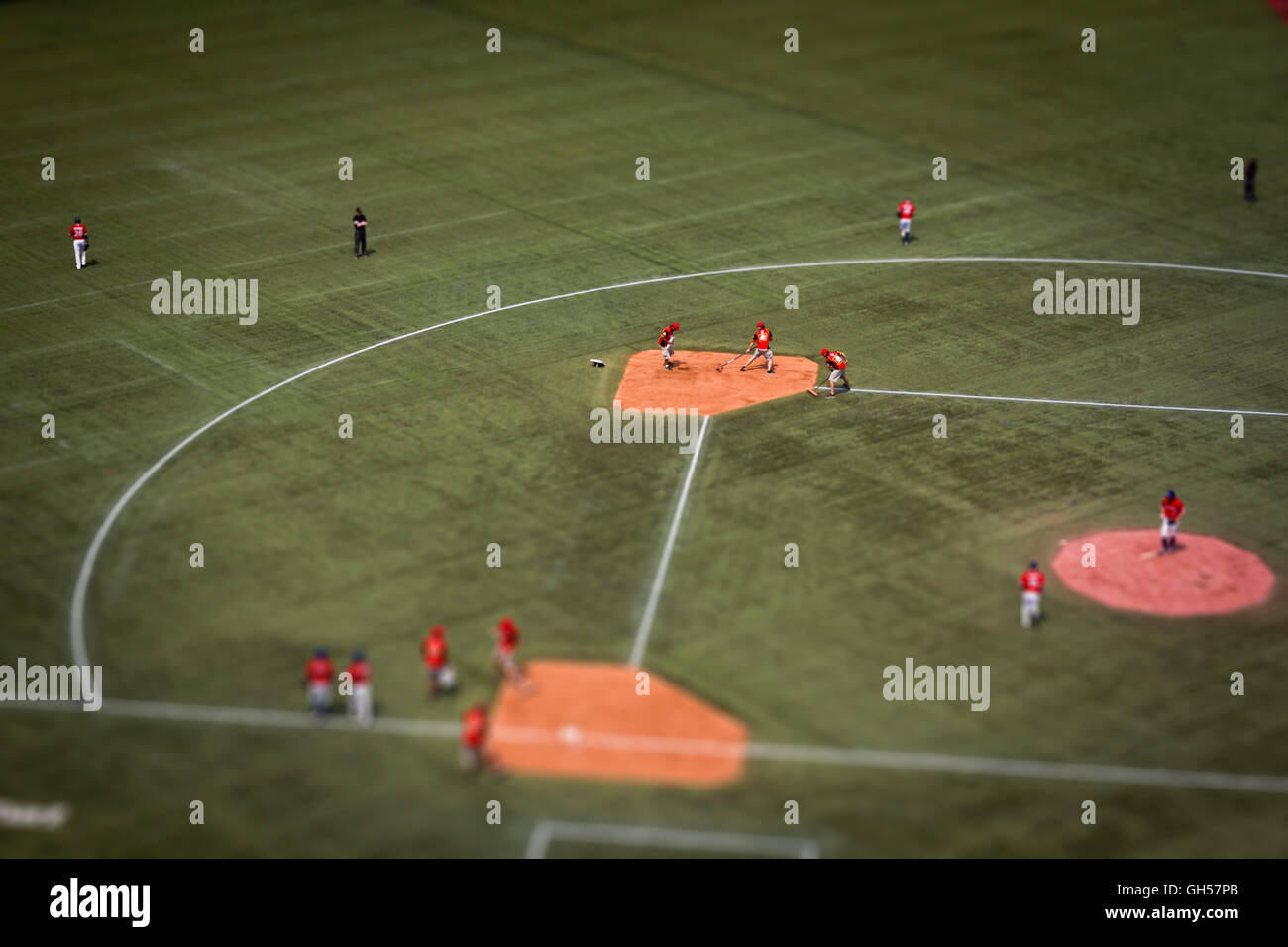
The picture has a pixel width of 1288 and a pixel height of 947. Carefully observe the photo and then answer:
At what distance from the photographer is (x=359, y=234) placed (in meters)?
64.4

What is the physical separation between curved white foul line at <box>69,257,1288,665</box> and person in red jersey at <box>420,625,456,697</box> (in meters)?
8.24

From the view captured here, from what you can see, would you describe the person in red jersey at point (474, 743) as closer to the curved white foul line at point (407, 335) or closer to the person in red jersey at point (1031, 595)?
the curved white foul line at point (407, 335)

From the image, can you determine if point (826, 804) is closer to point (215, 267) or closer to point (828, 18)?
point (215, 267)

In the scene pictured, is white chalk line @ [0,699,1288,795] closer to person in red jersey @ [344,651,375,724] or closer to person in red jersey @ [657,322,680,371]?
person in red jersey @ [344,651,375,724]

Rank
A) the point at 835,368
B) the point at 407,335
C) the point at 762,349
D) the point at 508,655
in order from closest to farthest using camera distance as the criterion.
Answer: the point at 508,655
the point at 835,368
the point at 762,349
the point at 407,335

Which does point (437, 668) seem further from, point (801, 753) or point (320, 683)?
point (801, 753)

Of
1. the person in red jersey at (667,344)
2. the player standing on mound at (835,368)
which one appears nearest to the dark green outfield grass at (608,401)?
the player standing on mound at (835,368)

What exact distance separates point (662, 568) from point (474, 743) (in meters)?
10.2

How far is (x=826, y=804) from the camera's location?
35.6 m

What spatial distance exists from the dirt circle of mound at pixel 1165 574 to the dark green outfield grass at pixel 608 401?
70cm

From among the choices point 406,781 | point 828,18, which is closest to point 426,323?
point 406,781

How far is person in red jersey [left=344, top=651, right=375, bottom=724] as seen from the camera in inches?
1463

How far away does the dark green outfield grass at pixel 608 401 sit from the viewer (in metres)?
36.5

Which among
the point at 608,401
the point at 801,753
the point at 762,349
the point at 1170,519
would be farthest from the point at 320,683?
the point at 762,349
